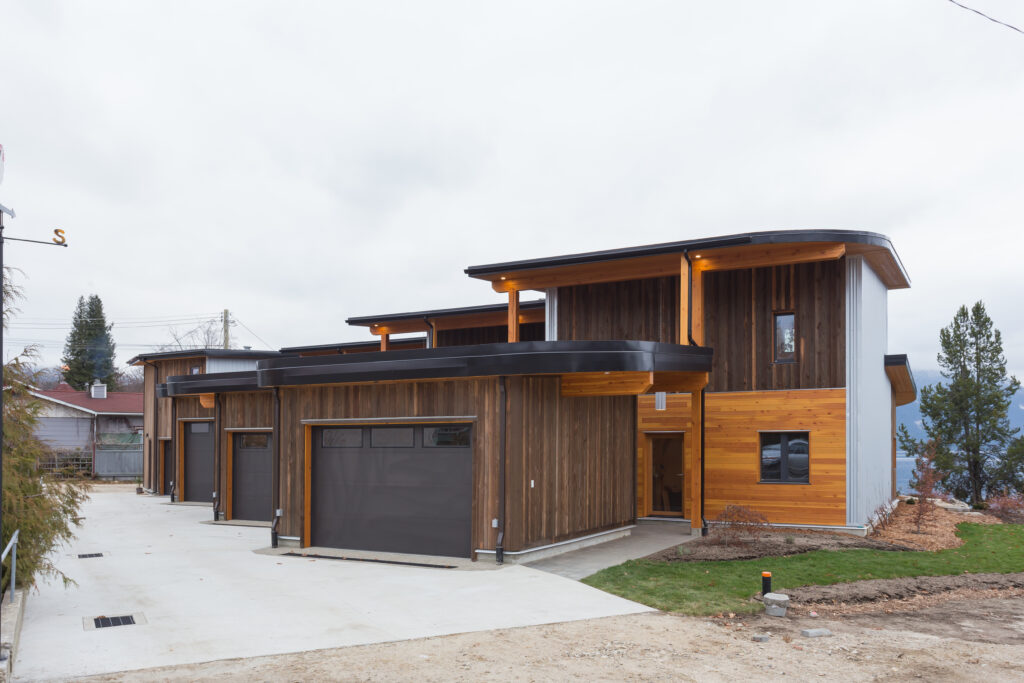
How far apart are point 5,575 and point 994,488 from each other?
31.5m

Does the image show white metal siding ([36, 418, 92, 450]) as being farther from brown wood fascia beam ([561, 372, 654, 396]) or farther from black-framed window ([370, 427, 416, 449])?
brown wood fascia beam ([561, 372, 654, 396])

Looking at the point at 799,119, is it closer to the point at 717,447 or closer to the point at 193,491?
the point at 717,447

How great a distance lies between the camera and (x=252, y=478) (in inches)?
767

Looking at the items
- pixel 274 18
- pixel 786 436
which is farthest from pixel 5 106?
pixel 786 436

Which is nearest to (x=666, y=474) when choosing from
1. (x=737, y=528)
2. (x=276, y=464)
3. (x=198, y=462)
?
(x=737, y=528)

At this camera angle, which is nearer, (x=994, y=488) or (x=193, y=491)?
(x=193, y=491)

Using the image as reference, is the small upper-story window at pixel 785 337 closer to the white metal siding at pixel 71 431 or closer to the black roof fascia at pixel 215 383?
the black roof fascia at pixel 215 383

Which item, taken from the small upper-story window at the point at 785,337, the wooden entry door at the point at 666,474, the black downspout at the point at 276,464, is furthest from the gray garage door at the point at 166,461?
the small upper-story window at the point at 785,337

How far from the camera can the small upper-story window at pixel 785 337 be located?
A: 52.8ft

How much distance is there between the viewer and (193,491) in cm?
2416

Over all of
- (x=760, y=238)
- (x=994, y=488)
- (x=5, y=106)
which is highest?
(x=5, y=106)

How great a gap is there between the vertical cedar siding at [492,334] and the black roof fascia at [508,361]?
9624 mm

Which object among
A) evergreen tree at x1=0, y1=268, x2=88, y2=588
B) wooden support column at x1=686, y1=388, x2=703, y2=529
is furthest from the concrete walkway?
A: evergreen tree at x1=0, y1=268, x2=88, y2=588

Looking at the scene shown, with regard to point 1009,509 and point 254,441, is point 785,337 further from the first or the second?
point 254,441
